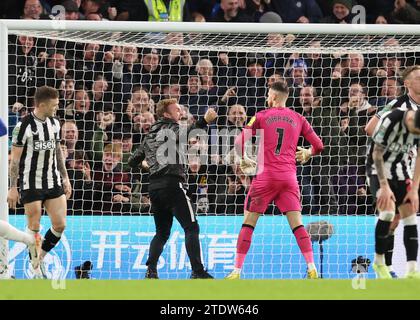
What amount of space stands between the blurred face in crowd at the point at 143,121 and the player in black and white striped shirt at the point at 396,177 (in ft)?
10.7

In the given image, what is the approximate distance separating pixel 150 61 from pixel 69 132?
1.20 meters

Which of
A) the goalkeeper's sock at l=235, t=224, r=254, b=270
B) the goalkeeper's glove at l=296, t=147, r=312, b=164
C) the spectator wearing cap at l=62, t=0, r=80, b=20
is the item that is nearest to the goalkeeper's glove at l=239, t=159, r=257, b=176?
the goalkeeper's glove at l=296, t=147, r=312, b=164

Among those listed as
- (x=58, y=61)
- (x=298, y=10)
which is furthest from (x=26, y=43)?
(x=298, y=10)

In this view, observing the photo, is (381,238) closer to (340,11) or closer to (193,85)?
(193,85)

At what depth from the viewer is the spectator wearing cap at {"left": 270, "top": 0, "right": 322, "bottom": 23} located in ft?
45.3

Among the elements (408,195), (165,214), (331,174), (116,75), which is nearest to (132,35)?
(116,75)

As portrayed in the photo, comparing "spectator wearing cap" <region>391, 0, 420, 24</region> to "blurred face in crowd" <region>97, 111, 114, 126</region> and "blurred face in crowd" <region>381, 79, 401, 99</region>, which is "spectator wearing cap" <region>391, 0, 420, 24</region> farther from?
"blurred face in crowd" <region>97, 111, 114, 126</region>

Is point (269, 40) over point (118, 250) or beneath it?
over

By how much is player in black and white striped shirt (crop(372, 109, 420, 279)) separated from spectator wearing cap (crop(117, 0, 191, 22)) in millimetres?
5119

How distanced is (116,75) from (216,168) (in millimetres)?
1425

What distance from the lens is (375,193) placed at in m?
8.73

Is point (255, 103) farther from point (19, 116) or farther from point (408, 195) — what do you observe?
point (408, 195)

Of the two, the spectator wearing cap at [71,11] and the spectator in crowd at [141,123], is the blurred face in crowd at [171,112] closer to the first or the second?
the spectator in crowd at [141,123]

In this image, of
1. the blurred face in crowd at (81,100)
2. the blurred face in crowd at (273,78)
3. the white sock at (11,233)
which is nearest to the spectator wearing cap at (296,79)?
the blurred face in crowd at (273,78)
